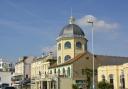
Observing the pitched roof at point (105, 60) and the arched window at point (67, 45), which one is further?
the arched window at point (67, 45)

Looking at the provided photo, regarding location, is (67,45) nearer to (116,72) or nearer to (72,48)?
(72,48)

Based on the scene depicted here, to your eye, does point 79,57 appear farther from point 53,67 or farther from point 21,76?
point 21,76

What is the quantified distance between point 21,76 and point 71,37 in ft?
129

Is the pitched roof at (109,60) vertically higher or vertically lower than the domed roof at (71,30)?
lower

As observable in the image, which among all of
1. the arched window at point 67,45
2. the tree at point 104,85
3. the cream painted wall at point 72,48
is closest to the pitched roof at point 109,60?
the cream painted wall at point 72,48

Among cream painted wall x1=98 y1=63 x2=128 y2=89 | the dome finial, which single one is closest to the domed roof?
the dome finial

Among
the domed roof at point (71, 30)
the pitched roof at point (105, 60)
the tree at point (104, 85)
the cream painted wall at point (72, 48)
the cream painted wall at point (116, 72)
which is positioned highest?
the domed roof at point (71, 30)

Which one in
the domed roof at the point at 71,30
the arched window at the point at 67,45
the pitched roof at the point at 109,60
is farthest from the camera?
the domed roof at the point at 71,30

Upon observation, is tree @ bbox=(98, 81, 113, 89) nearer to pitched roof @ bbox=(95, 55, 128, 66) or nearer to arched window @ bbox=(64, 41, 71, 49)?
pitched roof @ bbox=(95, 55, 128, 66)

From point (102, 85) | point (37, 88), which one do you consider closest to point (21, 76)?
point (37, 88)

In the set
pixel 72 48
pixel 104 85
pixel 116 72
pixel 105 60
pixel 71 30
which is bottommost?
pixel 104 85

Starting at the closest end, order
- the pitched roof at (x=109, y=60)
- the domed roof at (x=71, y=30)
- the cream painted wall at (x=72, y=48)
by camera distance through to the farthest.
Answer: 1. the pitched roof at (x=109, y=60)
2. the cream painted wall at (x=72, y=48)
3. the domed roof at (x=71, y=30)

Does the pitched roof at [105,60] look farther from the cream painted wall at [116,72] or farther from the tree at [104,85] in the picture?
the tree at [104,85]

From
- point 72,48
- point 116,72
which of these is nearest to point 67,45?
point 72,48
